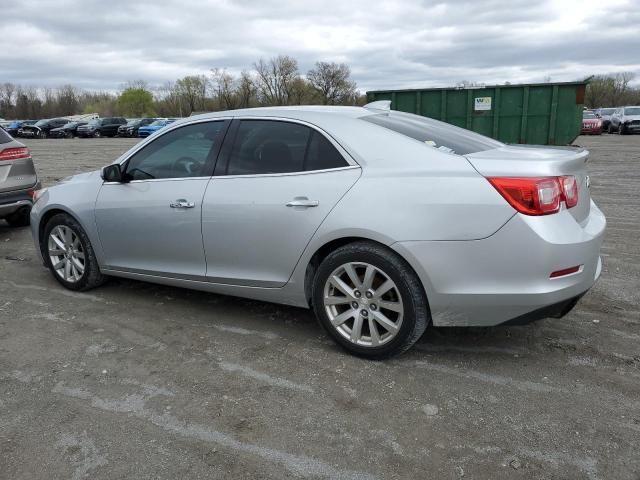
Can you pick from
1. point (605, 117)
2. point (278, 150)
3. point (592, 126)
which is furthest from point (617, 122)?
point (278, 150)

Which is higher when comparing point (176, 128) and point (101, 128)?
point (176, 128)

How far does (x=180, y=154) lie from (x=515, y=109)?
14.6 m

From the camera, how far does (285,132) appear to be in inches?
147

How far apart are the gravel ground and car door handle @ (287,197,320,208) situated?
97cm

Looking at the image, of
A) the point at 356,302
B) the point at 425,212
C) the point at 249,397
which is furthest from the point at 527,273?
the point at 249,397

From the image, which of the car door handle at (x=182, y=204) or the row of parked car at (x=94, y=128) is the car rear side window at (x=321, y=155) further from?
the row of parked car at (x=94, y=128)

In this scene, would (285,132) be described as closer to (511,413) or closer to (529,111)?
(511,413)

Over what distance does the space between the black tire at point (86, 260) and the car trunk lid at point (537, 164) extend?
3301 millimetres

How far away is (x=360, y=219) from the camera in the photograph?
10.6 ft

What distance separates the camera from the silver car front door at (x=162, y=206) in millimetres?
3992

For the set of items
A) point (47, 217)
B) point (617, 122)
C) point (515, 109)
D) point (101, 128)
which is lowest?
point (617, 122)

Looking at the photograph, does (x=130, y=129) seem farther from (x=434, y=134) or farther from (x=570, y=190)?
(x=570, y=190)

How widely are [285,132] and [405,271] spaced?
1.30 meters

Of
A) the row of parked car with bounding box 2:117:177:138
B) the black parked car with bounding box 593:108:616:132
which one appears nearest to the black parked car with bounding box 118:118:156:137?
the row of parked car with bounding box 2:117:177:138
